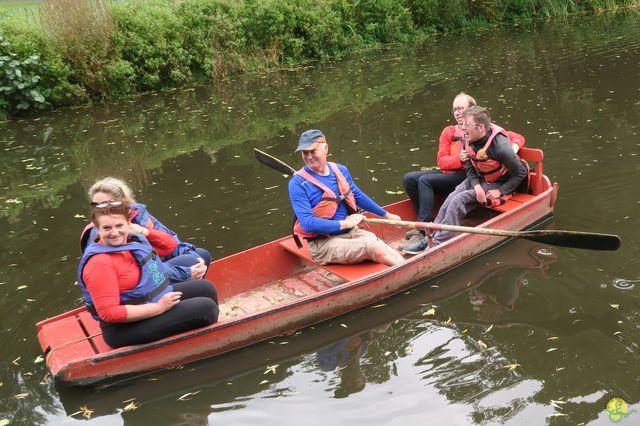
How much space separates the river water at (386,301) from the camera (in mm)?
4703

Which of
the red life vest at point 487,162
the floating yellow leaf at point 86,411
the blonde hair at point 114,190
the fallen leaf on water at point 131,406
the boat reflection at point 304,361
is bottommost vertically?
the boat reflection at point 304,361

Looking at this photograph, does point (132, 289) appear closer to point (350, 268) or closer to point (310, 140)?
point (310, 140)

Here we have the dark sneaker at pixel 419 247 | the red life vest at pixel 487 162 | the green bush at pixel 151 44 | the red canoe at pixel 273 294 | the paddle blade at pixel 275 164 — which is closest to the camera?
the red canoe at pixel 273 294

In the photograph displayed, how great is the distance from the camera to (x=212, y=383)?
510 cm

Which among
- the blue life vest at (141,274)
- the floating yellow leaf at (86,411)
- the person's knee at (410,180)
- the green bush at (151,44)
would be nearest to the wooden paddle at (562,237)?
the person's knee at (410,180)

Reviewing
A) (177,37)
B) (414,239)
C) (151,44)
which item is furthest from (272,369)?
(177,37)

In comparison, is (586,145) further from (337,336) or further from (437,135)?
(337,336)

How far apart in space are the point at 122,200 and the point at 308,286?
7.82 feet

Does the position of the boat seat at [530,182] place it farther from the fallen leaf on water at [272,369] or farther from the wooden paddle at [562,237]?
the fallen leaf on water at [272,369]

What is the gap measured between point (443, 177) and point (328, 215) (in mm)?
1859

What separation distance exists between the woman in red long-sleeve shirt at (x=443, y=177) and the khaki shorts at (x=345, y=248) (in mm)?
1067

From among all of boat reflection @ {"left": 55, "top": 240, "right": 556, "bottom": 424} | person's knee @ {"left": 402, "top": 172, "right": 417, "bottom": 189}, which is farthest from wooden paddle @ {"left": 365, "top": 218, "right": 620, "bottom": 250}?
person's knee @ {"left": 402, "top": 172, "right": 417, "bottom": 189}

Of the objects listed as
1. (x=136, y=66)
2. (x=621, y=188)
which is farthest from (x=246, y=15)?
(x=621, y=188)

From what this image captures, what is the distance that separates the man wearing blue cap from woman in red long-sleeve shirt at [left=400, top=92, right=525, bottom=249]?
1.10 m
